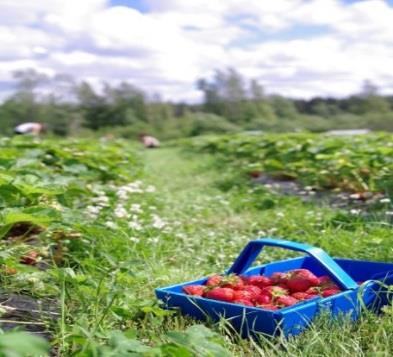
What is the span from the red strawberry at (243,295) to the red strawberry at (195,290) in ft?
0.42

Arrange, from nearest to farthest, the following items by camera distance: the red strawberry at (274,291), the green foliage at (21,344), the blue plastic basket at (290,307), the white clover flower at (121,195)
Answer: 1. the green foliage at (21,344)
2. the blue plastic basket at (290,307)
3. the red strawberry at (274,291)
4. the white clover flower at (121,195)

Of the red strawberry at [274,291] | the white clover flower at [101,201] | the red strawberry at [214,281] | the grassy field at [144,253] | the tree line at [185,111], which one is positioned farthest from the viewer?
the tree line at [185,111]

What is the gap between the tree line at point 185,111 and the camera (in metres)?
28.9

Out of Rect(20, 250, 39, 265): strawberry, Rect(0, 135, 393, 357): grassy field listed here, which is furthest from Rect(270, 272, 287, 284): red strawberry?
Rect(20, 250, 39, 265): strawberry

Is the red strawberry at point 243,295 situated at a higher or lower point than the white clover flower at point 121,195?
higher

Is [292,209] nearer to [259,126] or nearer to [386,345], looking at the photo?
[386,345]

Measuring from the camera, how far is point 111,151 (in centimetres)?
848

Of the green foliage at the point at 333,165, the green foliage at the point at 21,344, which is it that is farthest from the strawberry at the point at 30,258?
the green foliage at the point at 333,165

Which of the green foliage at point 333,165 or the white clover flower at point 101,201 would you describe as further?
the green foliage at point 333,165

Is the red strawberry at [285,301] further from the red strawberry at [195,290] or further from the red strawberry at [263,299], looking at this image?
the red strawberry at [195,290]

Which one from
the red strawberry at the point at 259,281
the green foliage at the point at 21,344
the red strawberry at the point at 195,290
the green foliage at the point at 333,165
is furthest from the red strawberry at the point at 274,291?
the green foliage at the point at 333,165

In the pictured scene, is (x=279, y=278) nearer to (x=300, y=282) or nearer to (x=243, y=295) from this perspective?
(x=300, y=282)

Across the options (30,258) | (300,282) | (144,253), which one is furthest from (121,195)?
(300,282)

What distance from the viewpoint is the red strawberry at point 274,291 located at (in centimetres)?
243
